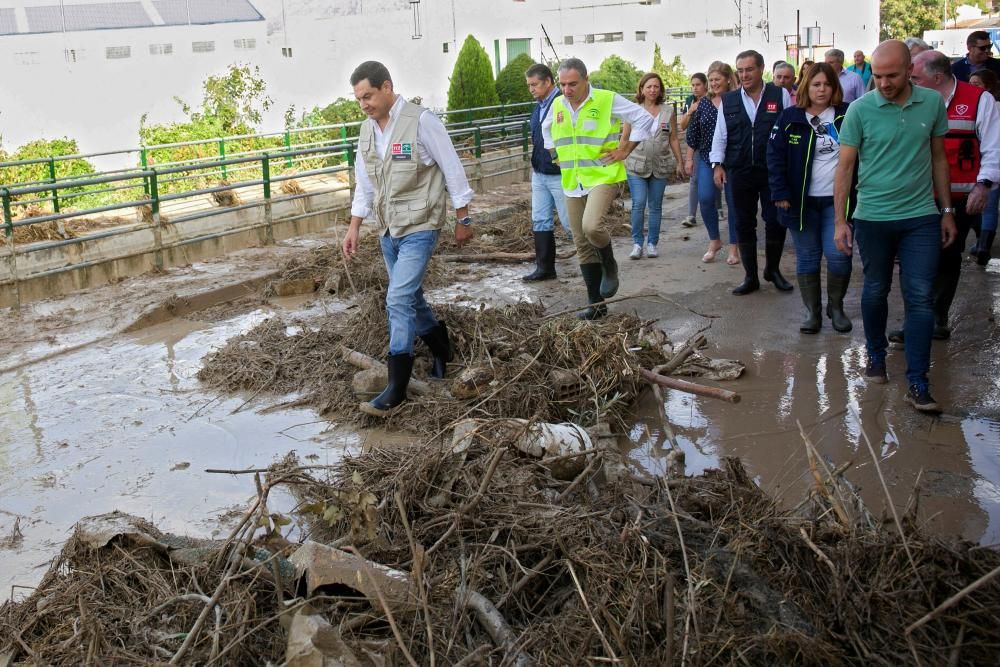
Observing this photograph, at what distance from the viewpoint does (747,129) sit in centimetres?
778

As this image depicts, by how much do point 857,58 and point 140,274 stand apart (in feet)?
36.2

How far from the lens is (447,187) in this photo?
600 cm

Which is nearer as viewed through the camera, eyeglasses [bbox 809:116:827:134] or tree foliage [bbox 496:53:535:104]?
eyeglasses [bbox 809:116:827:134]

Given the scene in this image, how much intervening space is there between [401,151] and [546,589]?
3188mm

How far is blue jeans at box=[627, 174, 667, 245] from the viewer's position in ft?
32.2

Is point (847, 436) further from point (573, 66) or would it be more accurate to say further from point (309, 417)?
point (573, 66)

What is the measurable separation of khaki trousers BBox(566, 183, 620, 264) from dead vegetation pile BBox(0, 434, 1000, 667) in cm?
361

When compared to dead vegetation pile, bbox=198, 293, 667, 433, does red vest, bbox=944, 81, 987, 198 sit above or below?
above

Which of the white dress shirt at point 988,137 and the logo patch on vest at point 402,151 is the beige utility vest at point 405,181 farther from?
the white dress shirt at point 988,137

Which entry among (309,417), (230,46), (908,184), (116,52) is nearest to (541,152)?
(309,417)

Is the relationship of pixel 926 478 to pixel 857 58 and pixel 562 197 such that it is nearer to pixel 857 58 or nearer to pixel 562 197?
pixel 562 197

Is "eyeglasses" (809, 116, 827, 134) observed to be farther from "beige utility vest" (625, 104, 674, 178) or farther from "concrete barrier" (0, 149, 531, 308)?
"concrete barrier" (0, 149, 531, 308)

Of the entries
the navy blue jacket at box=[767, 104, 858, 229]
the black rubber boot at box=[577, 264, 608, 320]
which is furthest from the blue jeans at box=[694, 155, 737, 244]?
the navy blue jacket at box=[767, 104, 858, 229]

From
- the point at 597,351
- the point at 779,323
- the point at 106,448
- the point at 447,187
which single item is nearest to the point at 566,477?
the point at 597,351
